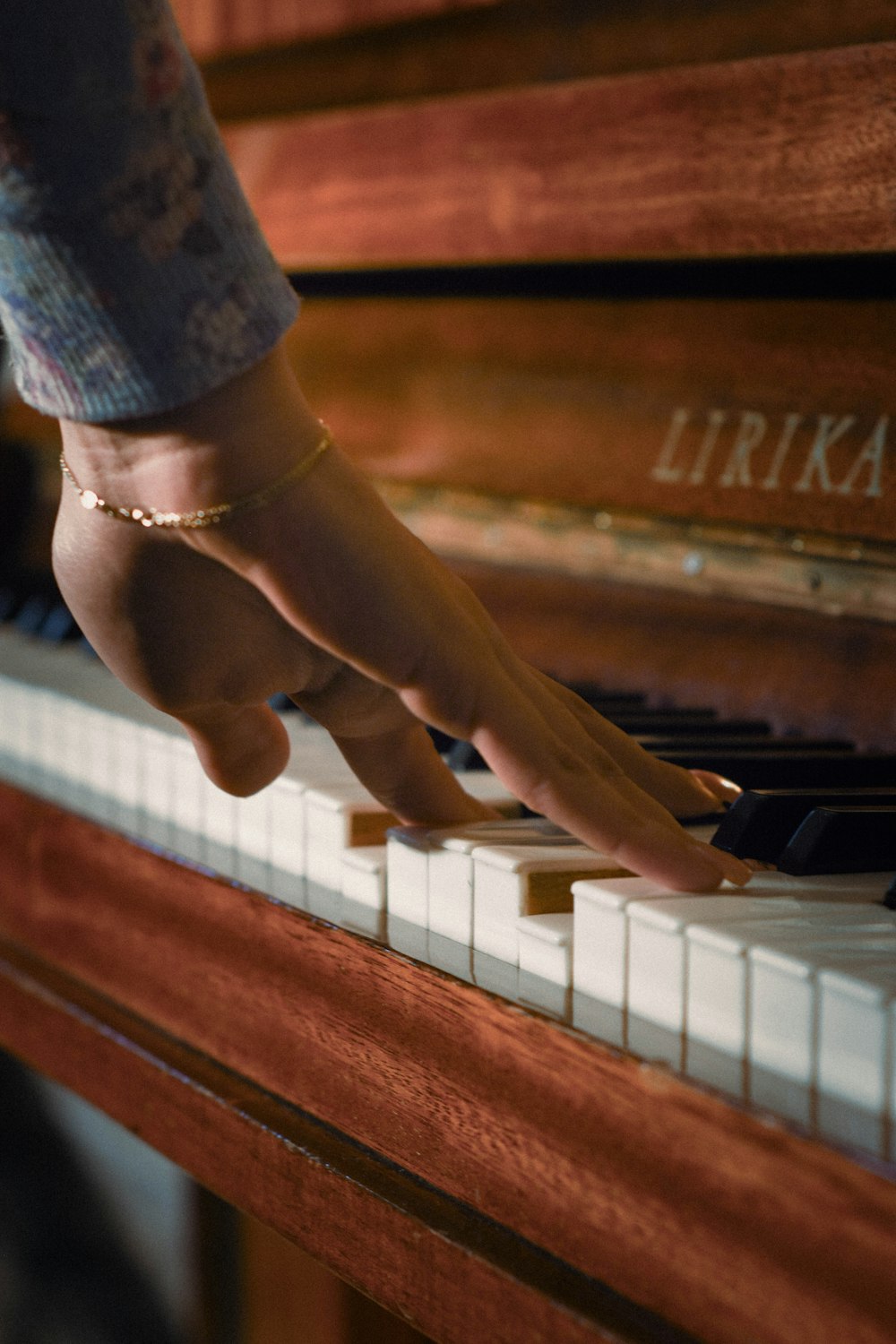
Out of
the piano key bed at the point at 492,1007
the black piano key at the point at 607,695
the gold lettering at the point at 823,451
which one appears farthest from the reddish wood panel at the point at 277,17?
the piano key bed at the point at 492,1007

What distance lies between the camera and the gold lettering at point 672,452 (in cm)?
127

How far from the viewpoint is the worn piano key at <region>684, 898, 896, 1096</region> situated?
0.62 m

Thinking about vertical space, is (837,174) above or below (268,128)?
below

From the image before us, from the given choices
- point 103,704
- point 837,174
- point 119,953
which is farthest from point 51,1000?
point 837,174

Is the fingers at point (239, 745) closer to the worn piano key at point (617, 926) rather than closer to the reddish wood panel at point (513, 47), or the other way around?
the worn piano key at point (617, 926)

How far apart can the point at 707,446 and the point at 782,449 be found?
0.27 ft

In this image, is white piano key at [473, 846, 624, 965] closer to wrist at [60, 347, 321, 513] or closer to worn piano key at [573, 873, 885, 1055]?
worn piano key at [573, 873, 885, 1055]

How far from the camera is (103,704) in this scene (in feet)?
4.13

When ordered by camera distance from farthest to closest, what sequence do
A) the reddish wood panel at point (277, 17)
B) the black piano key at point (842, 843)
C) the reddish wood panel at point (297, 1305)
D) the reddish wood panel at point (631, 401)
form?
the reddish wood panel at point (297, 1305) < the reddish wood panel at point (277, 17) < the reddish wood panel at point (631, 401) < the black piano key at point (842, 843)

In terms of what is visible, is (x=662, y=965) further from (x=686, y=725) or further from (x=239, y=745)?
(x=686, y=725)

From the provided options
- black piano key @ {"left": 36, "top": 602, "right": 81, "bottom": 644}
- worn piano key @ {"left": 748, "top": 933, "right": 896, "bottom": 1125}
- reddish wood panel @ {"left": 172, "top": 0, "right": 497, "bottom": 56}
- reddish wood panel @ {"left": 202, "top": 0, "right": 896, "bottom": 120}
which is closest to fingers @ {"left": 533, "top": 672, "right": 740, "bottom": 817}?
worn piano key @ {"left": 748, "top": 933, "right": 896, "bottom": 1125}

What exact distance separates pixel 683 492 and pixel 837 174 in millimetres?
334

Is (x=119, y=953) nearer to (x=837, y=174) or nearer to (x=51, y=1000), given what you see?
(x=51, y=1000)

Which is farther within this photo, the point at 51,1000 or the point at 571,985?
the point at 51,1000
